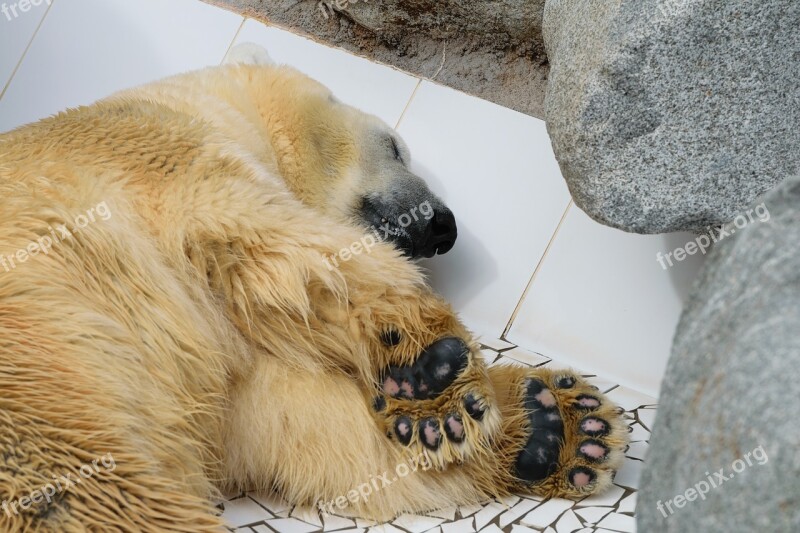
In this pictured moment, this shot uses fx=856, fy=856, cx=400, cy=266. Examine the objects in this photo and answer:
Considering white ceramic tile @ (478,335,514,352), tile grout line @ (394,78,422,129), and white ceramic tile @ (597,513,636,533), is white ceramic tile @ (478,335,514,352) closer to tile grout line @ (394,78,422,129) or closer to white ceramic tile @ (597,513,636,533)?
white ceramic tile @ (597,513,636,533)

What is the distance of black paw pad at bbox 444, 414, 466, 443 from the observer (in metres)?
1.83

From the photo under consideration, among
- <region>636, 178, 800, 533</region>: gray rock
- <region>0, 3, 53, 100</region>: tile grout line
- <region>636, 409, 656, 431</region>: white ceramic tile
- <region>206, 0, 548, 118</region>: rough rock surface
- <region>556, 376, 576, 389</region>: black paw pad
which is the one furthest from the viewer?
<region>0, 3, 53, 100</region>: tile grout line

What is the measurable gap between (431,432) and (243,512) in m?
0.46

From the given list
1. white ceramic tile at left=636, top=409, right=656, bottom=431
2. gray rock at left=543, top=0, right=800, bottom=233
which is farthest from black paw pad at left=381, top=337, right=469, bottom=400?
white ceramic tile at left=636, top=409, right=656, bottom=431

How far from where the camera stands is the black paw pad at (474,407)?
6.00 ft

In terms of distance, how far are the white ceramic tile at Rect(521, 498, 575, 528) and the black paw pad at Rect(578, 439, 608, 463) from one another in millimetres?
111

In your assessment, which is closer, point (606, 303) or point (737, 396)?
point (737, 396)

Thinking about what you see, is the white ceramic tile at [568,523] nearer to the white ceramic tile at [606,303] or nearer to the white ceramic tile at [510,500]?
the white ceramic tile at [510,500]

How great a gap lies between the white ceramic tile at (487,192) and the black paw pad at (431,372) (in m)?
0.81

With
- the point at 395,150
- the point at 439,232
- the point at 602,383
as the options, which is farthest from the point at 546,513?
the point at 395,150

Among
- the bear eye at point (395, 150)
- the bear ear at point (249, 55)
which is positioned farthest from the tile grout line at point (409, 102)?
the bear ear at point (249, 55)

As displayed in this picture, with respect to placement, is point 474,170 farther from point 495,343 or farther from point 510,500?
point 510,500

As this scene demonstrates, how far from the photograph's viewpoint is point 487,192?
2.85 m

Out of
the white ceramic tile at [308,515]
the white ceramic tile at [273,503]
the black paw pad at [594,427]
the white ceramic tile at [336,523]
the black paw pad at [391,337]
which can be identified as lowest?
the white ceramic tile at [273,503]
